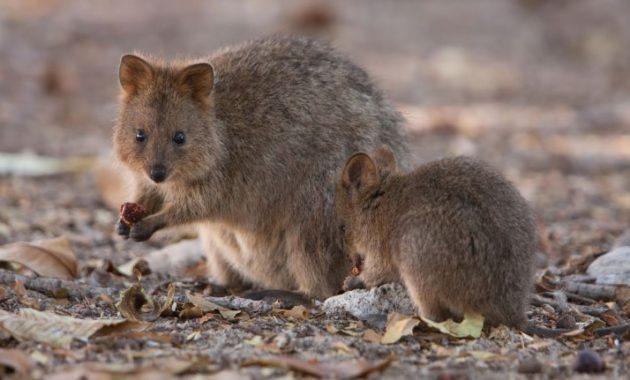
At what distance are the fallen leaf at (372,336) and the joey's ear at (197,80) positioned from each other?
2233 millimetres

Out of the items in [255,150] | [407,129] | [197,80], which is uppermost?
[197,80]

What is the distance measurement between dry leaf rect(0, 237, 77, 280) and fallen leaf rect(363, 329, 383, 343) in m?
2.44

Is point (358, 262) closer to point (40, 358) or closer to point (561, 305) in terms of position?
point (561, 305)

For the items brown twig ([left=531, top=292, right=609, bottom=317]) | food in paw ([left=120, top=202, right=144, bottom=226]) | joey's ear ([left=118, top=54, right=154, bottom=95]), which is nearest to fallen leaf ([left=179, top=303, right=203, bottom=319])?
food in paw ([left=120, top=202, right=144, bottom=226])

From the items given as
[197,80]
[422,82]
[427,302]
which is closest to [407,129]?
[197,80]

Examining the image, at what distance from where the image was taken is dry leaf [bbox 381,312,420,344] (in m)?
5.59

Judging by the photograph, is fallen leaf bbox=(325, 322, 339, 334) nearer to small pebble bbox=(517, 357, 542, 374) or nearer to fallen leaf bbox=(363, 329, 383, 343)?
fallen leaf bbox=(363, 329, 383, 343)

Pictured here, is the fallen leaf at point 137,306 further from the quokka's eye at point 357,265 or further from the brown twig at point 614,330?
the brown twig at point 614,330

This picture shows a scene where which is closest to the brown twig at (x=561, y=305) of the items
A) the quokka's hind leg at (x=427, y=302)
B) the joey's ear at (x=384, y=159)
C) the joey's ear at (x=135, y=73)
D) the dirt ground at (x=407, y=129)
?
the dirt ground at (x=407, y=129)

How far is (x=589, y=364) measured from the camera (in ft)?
16.5

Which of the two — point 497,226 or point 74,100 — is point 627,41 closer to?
point 74,100

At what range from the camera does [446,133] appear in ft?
49.2

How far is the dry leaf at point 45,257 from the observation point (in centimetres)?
709

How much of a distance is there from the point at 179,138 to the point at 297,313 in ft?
5.13
